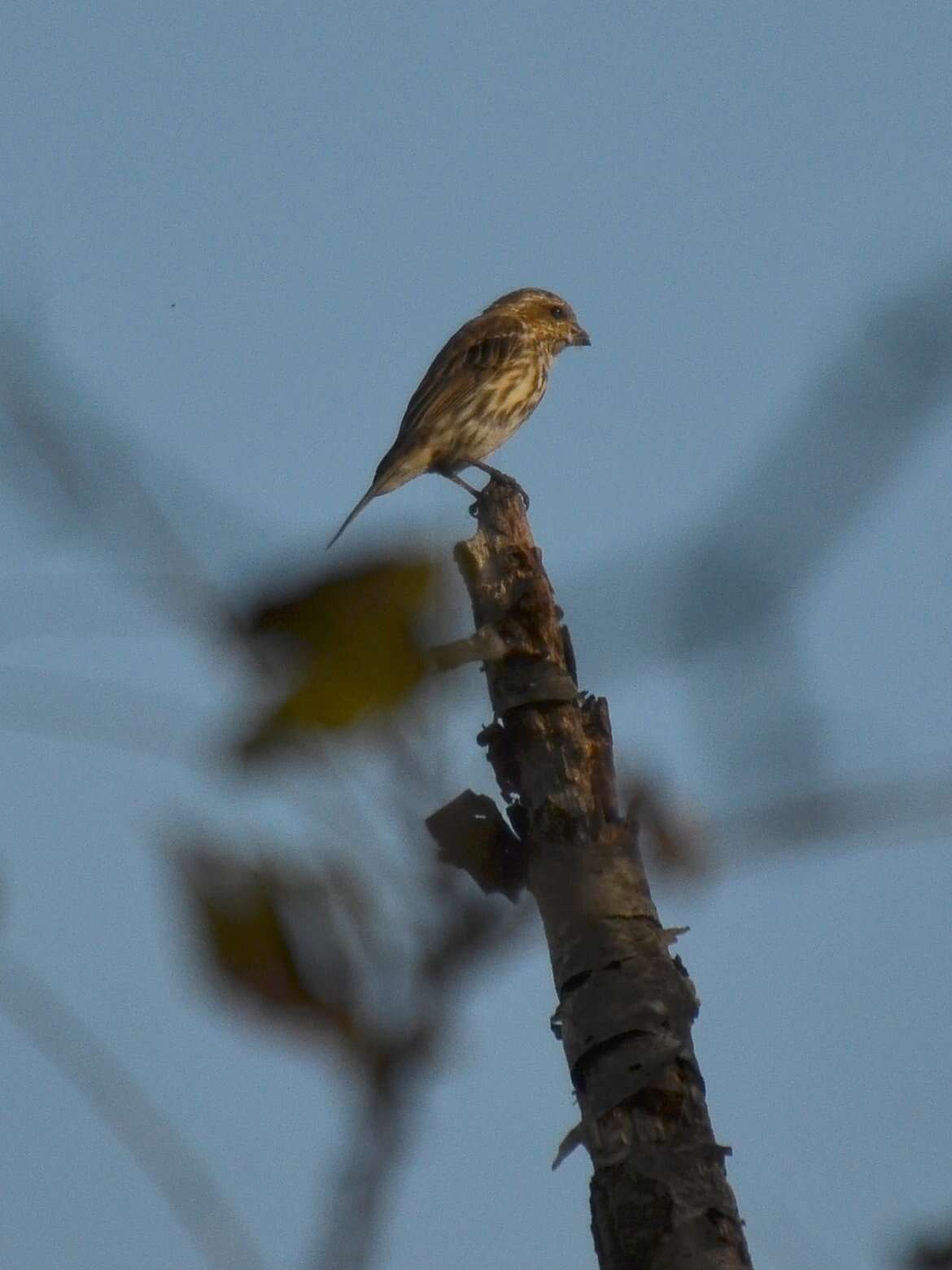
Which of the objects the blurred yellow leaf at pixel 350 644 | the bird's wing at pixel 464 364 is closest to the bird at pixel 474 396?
the bird's wing at pixel 464 364

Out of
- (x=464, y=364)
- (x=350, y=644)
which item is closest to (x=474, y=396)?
(x=464, y=364)

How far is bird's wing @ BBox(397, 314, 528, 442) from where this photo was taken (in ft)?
32.0

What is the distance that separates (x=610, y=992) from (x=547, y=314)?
8.54 metres

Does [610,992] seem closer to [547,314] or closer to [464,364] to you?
[464,364]

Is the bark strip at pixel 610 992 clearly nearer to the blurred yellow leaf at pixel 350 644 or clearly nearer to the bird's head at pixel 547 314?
the blurred yellow leaf at pixel 350 644

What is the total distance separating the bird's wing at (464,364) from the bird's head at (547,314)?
277 mm

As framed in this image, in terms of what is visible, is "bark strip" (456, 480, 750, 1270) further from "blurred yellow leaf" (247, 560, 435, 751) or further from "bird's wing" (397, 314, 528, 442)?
"bird's wing" (397, 314, 528, 442)

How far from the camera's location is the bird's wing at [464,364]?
9742mm

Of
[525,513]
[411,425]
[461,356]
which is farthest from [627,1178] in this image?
[461,356]

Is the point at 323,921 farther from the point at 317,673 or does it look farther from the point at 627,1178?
the point at 627,1178

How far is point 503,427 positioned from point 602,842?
6738 mm

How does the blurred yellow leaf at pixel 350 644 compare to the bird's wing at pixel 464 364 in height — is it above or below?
below

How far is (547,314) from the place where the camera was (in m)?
11.4

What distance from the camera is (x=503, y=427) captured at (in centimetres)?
995
